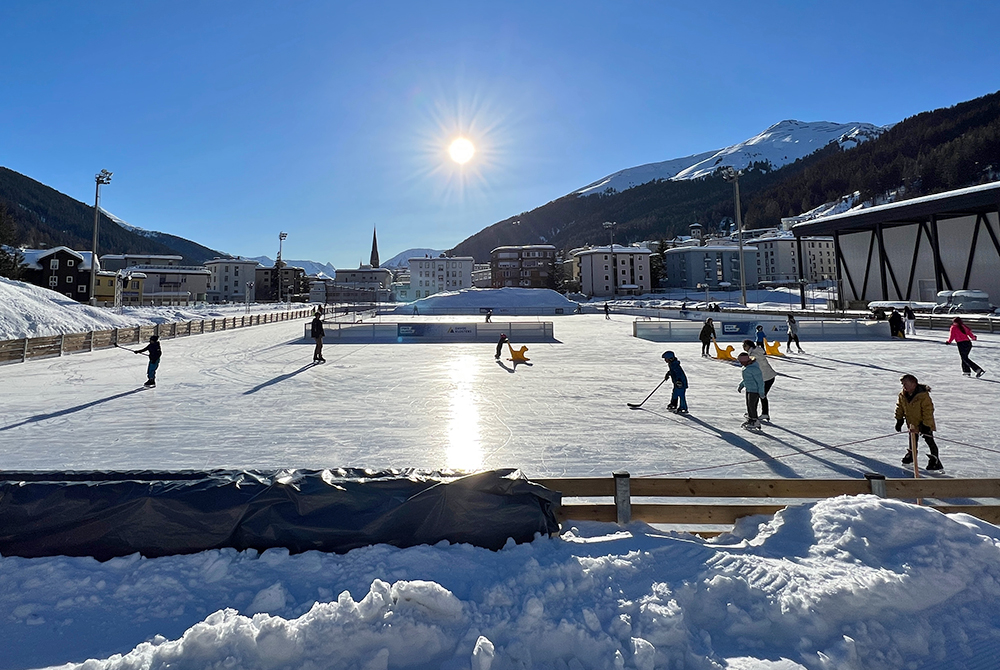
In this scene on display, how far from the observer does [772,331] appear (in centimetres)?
2653

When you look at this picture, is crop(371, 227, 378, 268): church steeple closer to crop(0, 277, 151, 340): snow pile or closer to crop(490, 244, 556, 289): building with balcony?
crop(490, 244, 556, 289): building with balcony

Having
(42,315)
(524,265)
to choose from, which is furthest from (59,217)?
(42,315)

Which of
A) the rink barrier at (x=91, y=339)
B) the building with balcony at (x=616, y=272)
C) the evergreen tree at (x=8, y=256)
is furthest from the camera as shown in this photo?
the building with balcony at (x=616, y=272)

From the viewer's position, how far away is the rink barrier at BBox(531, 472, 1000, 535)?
436cm

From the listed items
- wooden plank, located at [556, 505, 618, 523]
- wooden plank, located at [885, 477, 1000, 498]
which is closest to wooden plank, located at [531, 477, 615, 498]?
wooden plank, located at [556, 505, 618, 523]

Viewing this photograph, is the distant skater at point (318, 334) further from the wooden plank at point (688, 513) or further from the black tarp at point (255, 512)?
the wooden plank at point (688, 513)

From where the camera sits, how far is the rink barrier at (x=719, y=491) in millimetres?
4363

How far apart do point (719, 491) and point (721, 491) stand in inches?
0.7

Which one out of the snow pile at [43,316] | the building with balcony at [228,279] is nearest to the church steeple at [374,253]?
the building with balcony at [228,279]

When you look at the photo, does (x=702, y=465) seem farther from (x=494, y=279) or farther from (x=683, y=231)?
(x=683, y=231)

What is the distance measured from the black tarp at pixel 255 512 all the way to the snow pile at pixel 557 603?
139mm

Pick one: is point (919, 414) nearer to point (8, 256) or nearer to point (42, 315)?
point (42, 315)

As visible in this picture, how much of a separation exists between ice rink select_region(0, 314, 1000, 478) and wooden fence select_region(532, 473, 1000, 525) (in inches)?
77.2

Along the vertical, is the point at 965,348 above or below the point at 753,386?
above
